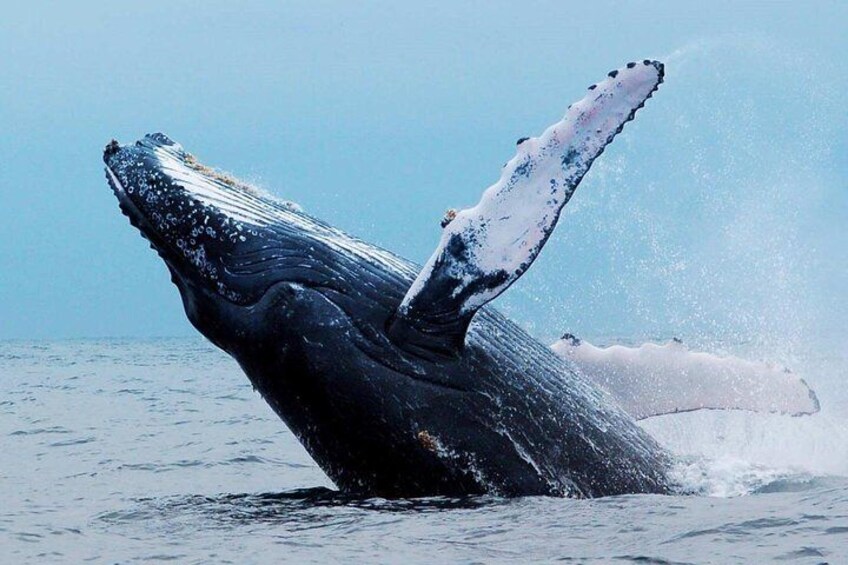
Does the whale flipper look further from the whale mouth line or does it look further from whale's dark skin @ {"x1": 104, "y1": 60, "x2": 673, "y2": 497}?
the whale mouth line

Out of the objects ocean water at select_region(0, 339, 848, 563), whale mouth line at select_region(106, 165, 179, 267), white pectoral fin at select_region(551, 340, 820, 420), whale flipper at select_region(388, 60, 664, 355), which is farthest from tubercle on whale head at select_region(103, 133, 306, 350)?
white pectoral fin at select_region(551, 340, 820, 420)

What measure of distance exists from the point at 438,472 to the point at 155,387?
23.2 metres

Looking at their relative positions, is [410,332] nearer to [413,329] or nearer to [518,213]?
[413,329]

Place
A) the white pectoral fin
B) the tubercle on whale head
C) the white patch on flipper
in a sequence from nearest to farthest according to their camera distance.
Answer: the white patch on flipper
the tubercle on whale head
the white pectoral fin

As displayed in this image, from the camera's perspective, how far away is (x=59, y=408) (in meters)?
22.0

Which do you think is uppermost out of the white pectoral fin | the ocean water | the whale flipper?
the whale flipper

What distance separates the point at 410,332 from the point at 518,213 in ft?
3.09

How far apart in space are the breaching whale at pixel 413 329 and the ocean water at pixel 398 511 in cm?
27

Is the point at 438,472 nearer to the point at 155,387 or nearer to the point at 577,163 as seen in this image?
the point at 577,163

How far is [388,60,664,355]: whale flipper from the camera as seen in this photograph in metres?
6.78

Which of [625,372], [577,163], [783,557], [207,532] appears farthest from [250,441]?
[783,557]

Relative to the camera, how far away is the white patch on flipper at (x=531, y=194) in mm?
6777

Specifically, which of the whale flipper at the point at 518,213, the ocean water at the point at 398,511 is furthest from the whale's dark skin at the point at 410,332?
the ocean water at the point at 398,511

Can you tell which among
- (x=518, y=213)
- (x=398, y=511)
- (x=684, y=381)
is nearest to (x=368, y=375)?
(x=398, y=511)
